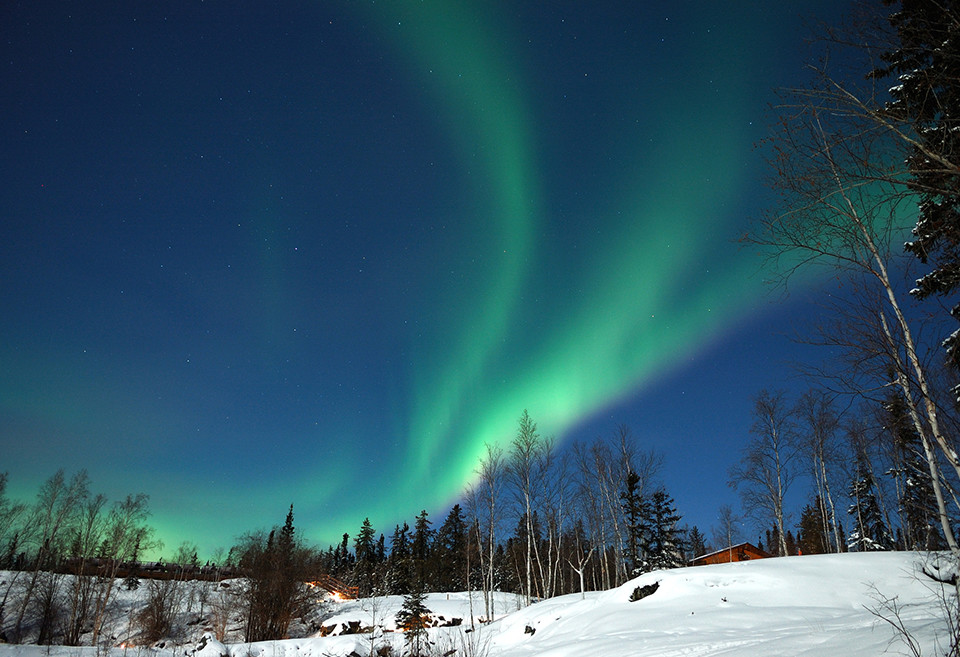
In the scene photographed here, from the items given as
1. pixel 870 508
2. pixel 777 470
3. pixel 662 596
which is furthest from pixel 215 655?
pixel 870 508

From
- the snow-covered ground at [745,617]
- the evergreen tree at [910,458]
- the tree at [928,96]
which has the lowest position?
the snow-covered ground at [745,617]

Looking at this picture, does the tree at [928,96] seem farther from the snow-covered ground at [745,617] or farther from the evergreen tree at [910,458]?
the snow-covered ground at [745,617]

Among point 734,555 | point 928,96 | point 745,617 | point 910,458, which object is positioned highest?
point 928,96

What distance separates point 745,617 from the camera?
12.4m

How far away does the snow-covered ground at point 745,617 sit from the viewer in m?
→ 6.95

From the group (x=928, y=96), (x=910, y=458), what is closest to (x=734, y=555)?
(x=910, y=458)

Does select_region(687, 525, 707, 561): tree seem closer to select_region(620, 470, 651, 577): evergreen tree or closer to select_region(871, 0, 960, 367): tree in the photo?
select_region(620, 470, 651, 577): evergreen tree

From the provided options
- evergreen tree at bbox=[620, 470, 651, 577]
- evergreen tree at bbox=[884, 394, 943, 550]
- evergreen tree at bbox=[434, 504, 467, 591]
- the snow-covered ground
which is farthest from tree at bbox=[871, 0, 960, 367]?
evergreen tree at bbox=[434, 504, 467, 591]

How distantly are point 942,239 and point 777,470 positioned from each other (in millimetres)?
29213

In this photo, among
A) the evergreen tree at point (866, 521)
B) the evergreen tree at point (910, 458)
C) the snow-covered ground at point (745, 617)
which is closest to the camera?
the evergreen tree at point (910, 458)

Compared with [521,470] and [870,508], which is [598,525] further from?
[870,508]

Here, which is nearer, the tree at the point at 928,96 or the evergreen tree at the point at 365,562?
the tree at the point at 928,96

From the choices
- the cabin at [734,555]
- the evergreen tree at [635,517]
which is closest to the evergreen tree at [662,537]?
the evergreen tree at [635,517]

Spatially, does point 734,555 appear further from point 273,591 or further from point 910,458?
point 910,458
